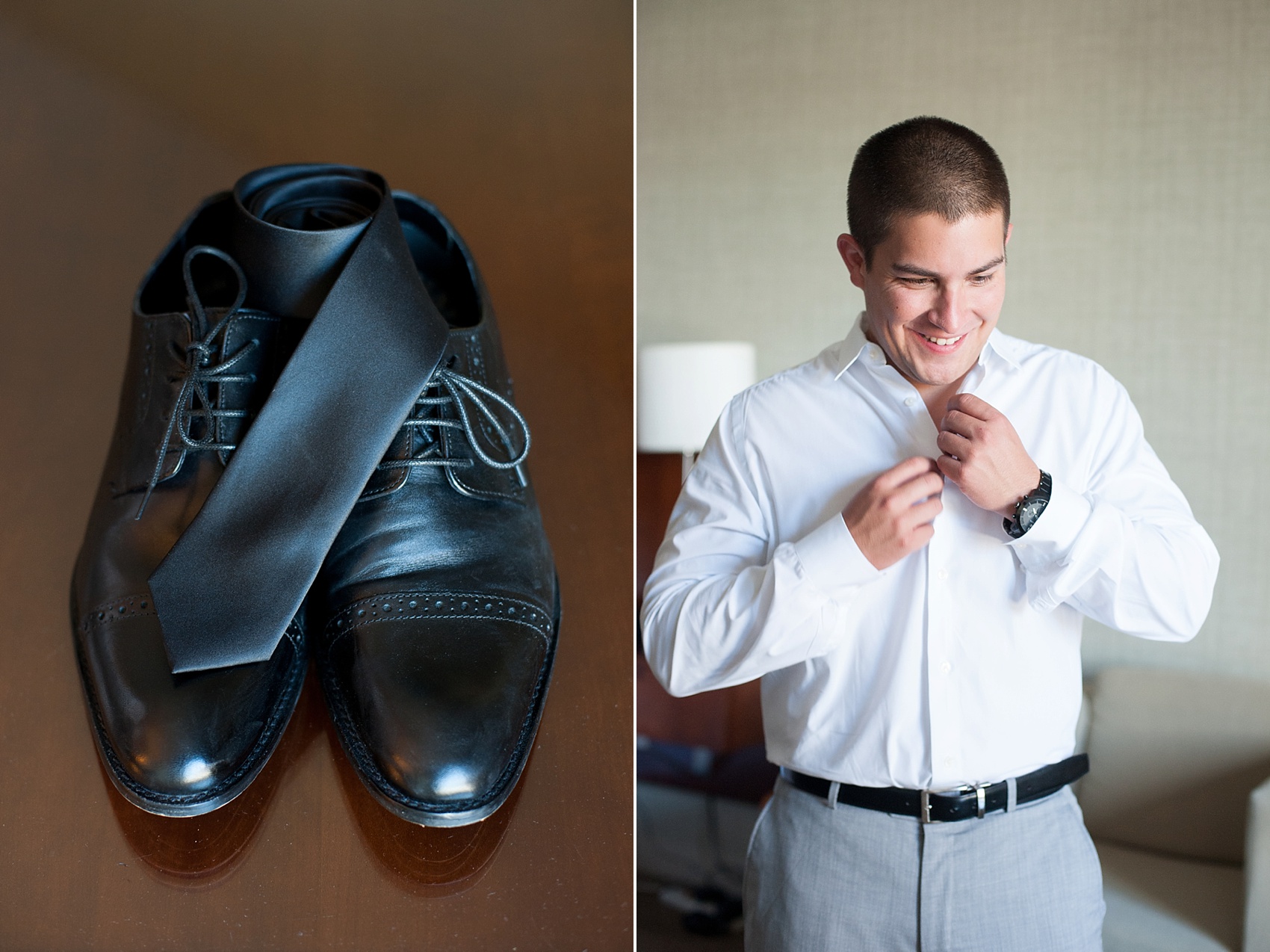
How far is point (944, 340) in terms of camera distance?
494 mm

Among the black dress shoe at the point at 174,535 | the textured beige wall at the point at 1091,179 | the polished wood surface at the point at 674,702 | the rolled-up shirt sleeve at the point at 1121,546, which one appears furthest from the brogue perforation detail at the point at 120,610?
the textured beige wall at the point at 1091,179

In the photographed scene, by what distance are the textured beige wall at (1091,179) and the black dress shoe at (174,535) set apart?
1.32 metres

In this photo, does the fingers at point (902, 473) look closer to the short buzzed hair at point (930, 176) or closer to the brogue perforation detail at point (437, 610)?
the short buzzed hair at point (930, 176)

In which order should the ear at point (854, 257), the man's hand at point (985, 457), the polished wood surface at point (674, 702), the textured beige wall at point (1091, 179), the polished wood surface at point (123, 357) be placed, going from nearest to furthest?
the polished wood surface at point (123, 357), the man's hand at point (985, 457), the ear at point (854, 257), the textured beige wall at point (1091, 179), the polished wood surface at point (674, 702)

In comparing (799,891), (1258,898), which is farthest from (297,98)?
(1258,898)

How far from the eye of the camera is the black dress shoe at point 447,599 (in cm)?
24

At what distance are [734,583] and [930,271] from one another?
21cm

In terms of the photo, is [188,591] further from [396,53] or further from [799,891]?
[799,891]

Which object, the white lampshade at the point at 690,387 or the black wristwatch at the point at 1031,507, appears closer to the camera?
the black wristwatch at the point at 1031,507

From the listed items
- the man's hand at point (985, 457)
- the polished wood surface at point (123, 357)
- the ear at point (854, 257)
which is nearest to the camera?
the polished wood surface at point (123, 357)

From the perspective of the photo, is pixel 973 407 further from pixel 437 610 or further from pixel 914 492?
pixel 437 610

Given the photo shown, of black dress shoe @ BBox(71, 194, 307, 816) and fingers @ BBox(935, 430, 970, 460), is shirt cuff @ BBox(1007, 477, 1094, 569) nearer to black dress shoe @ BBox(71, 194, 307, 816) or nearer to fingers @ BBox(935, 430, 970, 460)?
fingers @ BBox(935, 430, 970, 460)

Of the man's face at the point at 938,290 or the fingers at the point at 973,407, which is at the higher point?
the man's face at the point at 938,290

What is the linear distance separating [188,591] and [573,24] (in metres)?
0.33
